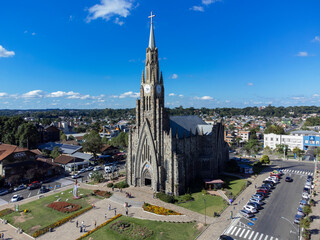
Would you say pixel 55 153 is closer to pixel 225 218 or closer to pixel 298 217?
pixel 225 218

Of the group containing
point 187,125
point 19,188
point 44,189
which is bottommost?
point 19,188

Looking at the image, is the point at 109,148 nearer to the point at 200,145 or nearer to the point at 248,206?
the point at 200,145

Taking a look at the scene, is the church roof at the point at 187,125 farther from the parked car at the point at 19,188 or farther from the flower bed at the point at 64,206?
the parked car at the point at 19,188

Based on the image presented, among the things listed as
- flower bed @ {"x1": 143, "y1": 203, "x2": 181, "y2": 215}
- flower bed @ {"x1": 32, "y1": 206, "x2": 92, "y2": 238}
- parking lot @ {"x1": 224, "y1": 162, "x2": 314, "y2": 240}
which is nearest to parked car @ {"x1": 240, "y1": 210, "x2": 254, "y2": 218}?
parking lot @ {"x1": 224, "y1": 162, "x2": 314, "y2": 240}

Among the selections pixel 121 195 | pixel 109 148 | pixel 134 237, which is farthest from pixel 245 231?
pixel 109 148

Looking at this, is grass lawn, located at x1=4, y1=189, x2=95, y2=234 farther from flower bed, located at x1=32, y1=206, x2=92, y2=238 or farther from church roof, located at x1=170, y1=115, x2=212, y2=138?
church roof, located at x1=170, y1=115, x2=212, y2=138


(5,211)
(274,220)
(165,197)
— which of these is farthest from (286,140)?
(5,211)
